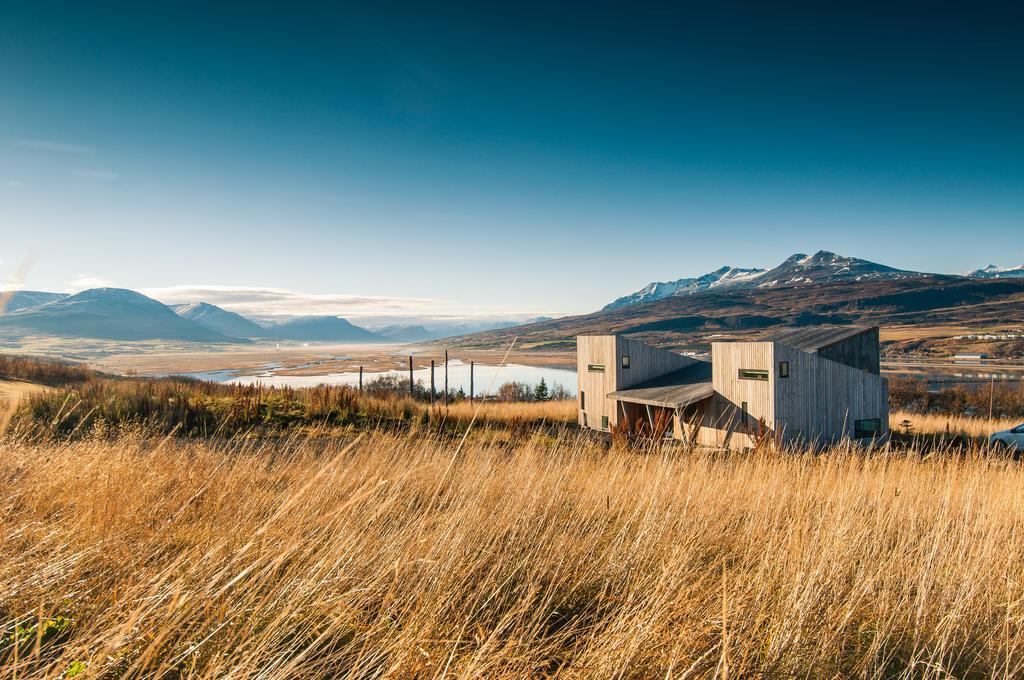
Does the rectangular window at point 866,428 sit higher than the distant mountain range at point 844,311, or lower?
lower

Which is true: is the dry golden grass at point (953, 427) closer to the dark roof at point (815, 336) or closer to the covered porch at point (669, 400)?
the dark roof at point (815, 336)

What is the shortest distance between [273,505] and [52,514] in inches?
52.2

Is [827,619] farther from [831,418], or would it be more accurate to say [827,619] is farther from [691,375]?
[691,375]

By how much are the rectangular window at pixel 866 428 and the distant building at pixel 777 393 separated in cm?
3

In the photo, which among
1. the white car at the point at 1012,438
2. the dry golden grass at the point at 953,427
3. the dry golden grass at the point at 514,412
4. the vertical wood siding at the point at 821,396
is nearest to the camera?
the vertical wood siding at the point at 821,396

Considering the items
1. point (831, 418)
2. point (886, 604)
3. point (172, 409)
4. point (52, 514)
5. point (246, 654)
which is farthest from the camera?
point (831, 418)

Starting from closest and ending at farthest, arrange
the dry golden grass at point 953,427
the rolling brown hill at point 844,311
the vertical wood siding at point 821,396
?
the vertical wood siding at point 821,396
the dry golden grass at point 953,427
the rolling brown hill at point 844,311

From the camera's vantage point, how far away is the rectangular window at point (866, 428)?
1686 cm

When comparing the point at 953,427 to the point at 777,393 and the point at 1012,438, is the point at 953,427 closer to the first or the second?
the point at 1012,438

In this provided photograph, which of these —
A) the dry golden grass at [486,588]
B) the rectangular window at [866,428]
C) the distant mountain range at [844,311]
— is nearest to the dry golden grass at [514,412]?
the rectangular window at [866,428]

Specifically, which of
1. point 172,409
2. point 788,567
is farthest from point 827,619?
point 172,409

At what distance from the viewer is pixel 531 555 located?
8.86 ft

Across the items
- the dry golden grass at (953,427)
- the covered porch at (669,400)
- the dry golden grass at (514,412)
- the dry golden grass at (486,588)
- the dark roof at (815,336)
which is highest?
the dark roof at (815,336)

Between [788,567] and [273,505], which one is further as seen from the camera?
[273,505]
